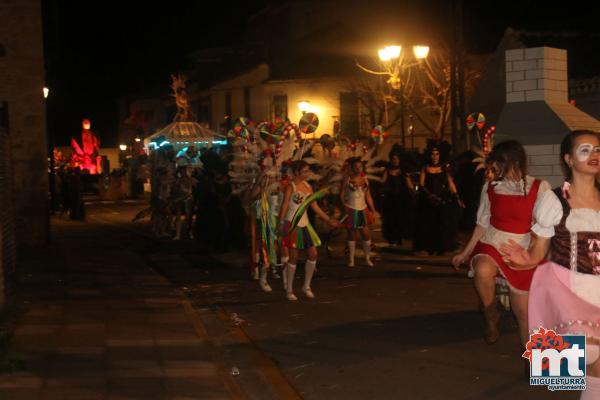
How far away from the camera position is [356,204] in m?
14.8

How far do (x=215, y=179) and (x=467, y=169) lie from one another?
5423mm

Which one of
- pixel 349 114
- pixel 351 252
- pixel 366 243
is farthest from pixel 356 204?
pixel 349 114

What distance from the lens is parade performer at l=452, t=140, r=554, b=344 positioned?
710 centimetres

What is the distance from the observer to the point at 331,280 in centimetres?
1316

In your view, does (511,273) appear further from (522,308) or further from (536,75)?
(536,75)

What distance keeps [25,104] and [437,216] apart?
8901mm

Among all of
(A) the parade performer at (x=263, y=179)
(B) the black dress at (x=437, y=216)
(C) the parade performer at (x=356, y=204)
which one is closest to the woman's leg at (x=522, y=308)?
(A) the parade performer at (x=263, y=179)

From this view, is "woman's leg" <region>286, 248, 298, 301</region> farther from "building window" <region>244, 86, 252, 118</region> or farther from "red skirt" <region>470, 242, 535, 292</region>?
"building window" <region>244, 86, 252, 118</region>

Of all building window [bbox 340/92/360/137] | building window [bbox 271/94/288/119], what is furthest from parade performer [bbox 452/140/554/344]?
building window [bbox 271/94/288/119]

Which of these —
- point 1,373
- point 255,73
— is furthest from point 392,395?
point 255,73

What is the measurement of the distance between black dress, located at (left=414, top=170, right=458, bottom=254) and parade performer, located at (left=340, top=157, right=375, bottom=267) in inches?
51.0

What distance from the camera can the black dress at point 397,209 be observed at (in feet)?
57.0

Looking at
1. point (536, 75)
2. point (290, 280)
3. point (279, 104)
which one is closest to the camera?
point (536, 75)

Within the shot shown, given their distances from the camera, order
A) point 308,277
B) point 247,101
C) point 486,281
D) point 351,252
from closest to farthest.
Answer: point 486,281 < point 308,277 < point 351,252 < point 247,101
